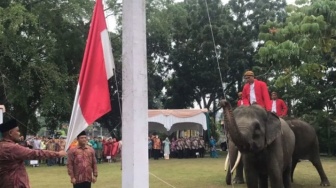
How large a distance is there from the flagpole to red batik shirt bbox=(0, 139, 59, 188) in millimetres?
1422

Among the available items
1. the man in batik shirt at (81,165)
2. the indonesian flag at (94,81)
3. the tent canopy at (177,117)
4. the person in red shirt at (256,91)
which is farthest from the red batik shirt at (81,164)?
the tent canopy at (177,117)

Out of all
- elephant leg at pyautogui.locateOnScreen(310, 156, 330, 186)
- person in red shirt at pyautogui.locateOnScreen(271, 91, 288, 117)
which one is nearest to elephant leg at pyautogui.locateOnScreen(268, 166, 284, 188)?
person in red shirt at pyautogui.locateOnScreen(271, 91, 288, 117)

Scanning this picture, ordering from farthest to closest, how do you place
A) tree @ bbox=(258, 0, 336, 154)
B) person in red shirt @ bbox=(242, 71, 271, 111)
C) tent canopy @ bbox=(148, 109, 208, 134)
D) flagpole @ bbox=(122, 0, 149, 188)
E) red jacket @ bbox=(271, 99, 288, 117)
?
tent canopy @ bbox=(148, 109, 208, 134) → red jacket @ bbox=(271, 99, 288, 117) → tree @ bbox=(258, 0, 336, 154) → person in red shirt @ bbox=(242, 71, 271, 111) → flagpole @ bbox=(122, 0, 149, 188)

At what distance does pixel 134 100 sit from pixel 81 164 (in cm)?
369

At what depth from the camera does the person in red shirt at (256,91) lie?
967 cm

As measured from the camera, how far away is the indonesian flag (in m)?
5.21

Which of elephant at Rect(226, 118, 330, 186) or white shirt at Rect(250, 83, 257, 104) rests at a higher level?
white shirt at Rect(250, 83, 257, 104)

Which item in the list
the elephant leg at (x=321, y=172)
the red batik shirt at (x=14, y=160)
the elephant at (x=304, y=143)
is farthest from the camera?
the elephant leg at (x=321, y=172)

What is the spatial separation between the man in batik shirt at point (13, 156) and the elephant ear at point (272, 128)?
3925 mm

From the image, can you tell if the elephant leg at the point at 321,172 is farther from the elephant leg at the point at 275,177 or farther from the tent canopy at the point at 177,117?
the tent canopy at the point at 177,117

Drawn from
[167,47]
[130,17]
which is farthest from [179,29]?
[130,17]

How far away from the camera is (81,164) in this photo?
8.11 metres

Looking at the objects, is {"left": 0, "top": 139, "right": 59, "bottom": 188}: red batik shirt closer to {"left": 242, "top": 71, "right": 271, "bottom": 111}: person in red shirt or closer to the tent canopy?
{"left": 242, "top": 71, "right": 271, "bottom": 111}: person in red shirt

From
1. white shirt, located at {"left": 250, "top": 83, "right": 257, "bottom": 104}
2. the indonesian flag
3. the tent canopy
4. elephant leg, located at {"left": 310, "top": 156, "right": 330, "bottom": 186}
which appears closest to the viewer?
the indonesian flag
